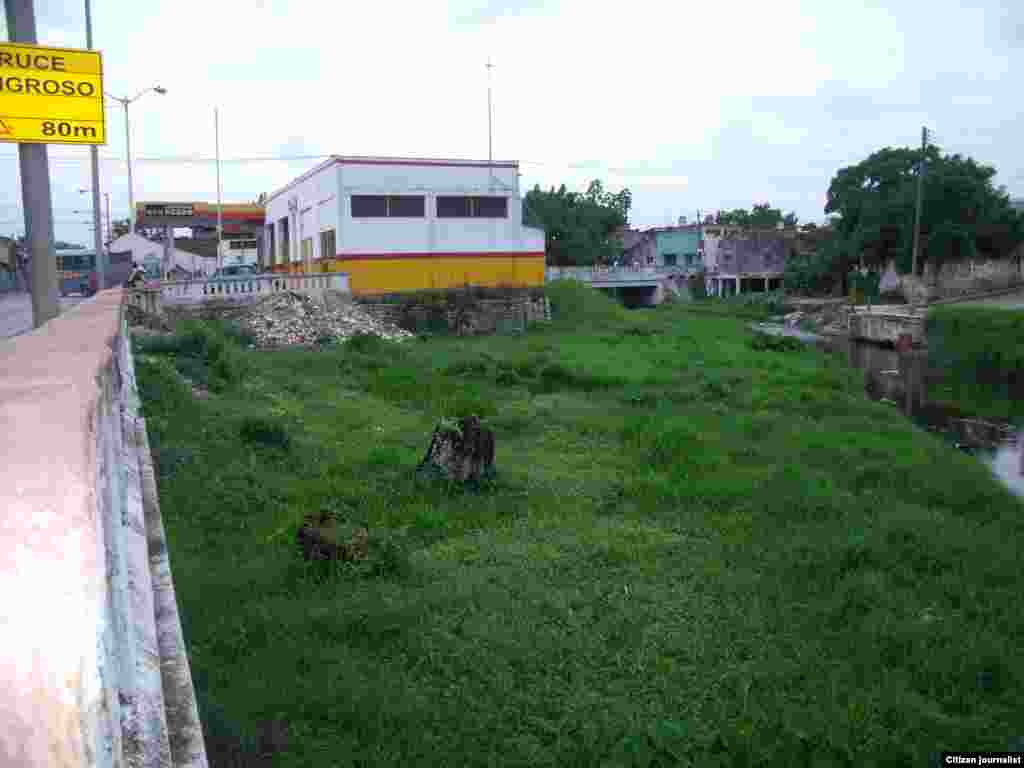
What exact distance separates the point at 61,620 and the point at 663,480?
972 centimetres

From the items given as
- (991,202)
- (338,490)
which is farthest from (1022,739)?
(991,202)

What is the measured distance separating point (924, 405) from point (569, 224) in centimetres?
3788

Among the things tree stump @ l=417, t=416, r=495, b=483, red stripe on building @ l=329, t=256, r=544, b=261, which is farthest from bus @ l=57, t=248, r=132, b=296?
tree stump @ l=417, t=416, r=495, b=483

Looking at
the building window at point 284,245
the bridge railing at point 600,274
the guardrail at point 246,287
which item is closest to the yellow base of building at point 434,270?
the guardrail at point 246,287

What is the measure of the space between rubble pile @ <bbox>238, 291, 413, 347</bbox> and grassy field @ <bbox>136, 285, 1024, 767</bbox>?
1120cm

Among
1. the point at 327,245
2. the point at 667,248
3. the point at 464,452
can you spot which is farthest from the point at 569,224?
the point at 464,452

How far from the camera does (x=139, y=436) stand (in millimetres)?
6535

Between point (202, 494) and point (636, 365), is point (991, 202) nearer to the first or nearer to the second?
point (636, 365)

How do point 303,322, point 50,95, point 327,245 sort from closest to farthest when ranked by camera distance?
point 50,95 < point 303,322 < point 327,245

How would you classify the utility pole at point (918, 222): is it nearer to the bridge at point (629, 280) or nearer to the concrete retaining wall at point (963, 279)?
the concrete retaining wall at point (963, 279)

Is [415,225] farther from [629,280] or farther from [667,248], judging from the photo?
[667,248]

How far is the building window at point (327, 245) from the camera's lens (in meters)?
30.9

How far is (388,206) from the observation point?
1205 inches

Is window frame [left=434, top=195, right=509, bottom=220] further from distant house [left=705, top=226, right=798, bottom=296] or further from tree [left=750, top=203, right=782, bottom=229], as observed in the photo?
tree [left=750, top=203, right=782, bottom=229]
